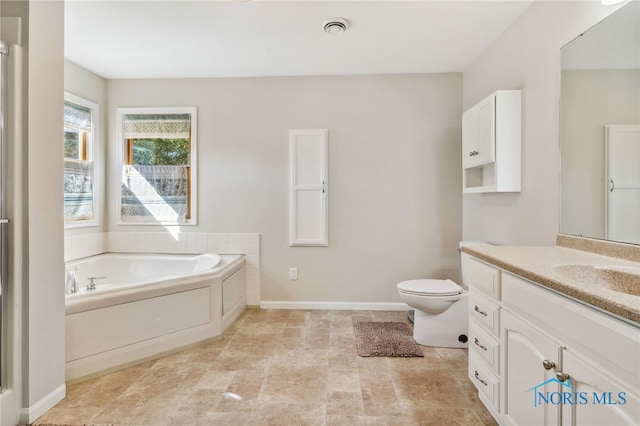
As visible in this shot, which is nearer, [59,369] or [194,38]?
[59,369]

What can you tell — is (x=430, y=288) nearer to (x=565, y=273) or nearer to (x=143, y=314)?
(x=565, y=273)

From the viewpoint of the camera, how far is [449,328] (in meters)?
2.44

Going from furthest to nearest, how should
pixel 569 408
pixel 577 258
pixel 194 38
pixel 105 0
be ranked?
pixel 194 38 → pixel 105 0 → pixel 577 258 → pixel 569 408

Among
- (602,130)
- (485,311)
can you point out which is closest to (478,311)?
(485,311)

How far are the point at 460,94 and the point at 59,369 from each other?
3.75 metres

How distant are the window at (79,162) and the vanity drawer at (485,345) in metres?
3.41

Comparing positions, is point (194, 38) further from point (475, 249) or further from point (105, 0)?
point (475, 249)

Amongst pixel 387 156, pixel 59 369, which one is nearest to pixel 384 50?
pixel 387 156

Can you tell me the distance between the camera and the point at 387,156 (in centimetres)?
317

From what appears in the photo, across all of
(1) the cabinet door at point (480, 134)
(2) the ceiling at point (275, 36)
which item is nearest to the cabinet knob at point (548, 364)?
(1) the cabinet door at point (480, 134)

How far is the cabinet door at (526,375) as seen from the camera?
3.54 ft

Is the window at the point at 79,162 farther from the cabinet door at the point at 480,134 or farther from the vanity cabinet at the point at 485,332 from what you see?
the cabinet door at the point at 480,134

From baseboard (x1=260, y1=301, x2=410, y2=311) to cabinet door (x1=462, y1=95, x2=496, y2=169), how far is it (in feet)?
5.01

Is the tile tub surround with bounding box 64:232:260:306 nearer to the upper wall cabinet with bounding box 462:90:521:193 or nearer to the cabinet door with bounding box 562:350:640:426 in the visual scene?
the upper wall cabinet with bounding box 462:90:521:193
